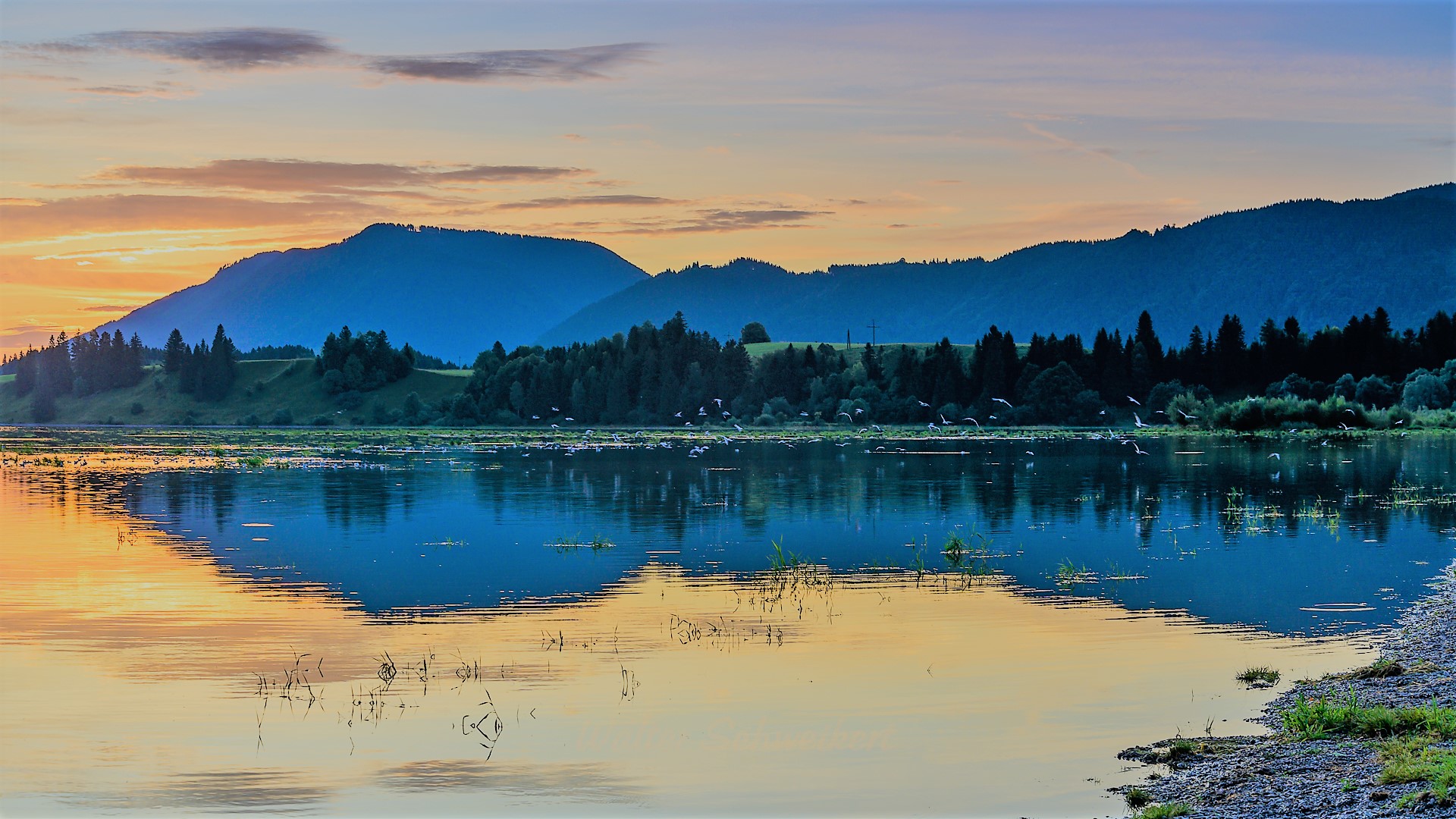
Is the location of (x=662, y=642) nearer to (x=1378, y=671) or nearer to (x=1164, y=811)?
(x=1378, y=671)

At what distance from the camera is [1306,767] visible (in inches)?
499

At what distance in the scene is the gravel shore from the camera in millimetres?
11352

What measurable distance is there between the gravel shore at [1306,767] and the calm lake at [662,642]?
1.87 ft

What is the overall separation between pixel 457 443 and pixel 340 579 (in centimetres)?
8516

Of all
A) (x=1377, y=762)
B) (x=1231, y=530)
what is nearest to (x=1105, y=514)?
(x=1231, y=530)

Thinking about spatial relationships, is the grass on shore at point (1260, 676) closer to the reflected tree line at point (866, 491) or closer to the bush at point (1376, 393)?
the reflected tree line at point (866, 491)

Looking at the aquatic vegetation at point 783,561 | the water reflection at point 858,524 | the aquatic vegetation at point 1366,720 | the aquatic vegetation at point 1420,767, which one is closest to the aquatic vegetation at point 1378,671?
the aquatic vegetation at point 1366,720

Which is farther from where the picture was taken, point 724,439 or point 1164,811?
point 724,439

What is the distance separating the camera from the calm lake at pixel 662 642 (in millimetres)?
13617

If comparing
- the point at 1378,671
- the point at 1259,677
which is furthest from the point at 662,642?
the point at 1378,671

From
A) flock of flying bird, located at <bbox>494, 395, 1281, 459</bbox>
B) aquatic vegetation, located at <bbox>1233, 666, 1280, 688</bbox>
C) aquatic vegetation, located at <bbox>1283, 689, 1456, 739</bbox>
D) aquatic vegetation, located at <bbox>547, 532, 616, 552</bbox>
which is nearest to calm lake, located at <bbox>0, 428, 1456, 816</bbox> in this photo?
aquatic vegetation, located at <bbox>547, 532, 616, 552</bbox>

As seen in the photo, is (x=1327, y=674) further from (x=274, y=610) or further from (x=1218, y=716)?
(x=274, y=610)

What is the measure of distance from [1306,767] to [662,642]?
32.6 feet

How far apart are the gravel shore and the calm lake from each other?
1.87ft
